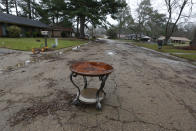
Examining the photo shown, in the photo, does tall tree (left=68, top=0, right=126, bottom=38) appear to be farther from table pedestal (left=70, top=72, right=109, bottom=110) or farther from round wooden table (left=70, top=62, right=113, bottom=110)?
table pedestal (left=70, top=72, right=109, bottom=110)

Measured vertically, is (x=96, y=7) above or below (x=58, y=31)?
above

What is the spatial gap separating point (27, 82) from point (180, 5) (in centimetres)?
2486

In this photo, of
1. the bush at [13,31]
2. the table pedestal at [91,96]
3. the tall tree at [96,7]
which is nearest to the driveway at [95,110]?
the table pedestal at [91,96]

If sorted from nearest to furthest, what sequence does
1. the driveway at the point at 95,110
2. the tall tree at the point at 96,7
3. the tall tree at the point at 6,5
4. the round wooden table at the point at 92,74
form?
the driveway at the point at 95,110 < the round wooden table at the point at 92,74 < the tall tree at the point at 96,7 < the tall tree at the point at 6,5

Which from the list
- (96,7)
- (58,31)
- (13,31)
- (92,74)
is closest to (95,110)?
(92,74)

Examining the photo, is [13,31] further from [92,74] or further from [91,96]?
[92,74]

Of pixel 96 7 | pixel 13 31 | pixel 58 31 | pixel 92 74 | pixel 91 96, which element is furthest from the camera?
pixel 58 31

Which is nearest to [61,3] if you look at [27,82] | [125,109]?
[27,82]

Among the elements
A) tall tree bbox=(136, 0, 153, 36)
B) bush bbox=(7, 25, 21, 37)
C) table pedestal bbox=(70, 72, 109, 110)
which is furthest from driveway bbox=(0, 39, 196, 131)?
tall tree bbox=(136, 0, 153, 36)

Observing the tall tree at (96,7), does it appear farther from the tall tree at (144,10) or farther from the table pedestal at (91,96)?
the table pedestal at (91,96)

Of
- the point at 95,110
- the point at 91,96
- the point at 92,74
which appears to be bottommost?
the point at 95,110

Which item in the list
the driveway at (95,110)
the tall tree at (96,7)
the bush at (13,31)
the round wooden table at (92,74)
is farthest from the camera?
the tall tree at (96,7)

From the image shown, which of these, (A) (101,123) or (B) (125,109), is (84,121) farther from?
(B) (125,109)

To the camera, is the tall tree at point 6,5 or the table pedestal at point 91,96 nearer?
the table pedestal at point 91,96
